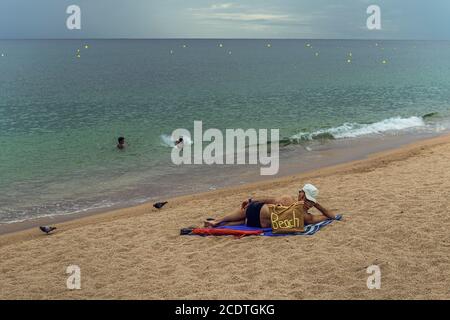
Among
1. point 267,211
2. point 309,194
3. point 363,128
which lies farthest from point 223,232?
point 363,128

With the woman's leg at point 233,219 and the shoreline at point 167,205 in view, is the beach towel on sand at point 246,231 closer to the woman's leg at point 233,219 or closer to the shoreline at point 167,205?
the woman's leg at point 233,219

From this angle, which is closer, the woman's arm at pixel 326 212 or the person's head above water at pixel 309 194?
the person's head above water at pixel 309 194

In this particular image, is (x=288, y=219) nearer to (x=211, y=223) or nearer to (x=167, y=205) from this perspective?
(x=211, y=223)

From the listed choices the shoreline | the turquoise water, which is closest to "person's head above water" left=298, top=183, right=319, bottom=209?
the shoreline

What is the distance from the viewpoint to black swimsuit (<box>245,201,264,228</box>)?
902cm

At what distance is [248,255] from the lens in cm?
787

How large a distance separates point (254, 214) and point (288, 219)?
0.68 m

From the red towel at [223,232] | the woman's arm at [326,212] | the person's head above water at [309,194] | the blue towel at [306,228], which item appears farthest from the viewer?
the woman's arm at [326,212]

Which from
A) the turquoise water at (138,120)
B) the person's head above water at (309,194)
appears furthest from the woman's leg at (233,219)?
the turquoise water at (138,120)

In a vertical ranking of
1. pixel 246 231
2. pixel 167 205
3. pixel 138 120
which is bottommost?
pixel 167 205

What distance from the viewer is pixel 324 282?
22.1 feet

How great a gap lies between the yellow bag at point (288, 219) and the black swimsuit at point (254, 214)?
0.30 meters

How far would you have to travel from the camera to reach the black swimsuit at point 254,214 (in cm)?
902

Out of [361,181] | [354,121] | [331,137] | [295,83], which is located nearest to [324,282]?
[361,181]
